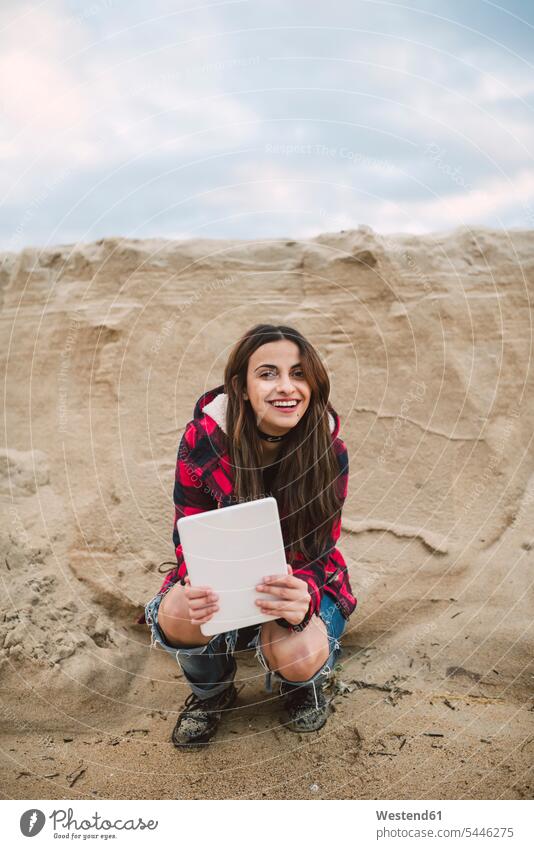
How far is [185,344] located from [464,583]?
2.08 m

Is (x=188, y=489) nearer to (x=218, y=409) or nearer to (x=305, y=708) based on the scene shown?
(x=218, y=409)

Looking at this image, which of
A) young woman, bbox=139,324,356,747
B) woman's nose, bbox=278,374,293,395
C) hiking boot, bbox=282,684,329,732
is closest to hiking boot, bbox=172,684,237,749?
young woman, bbox=139,324,356,747

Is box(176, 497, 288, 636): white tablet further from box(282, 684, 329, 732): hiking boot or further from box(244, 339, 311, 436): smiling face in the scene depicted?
box(282, 684, 329, 732): hiking boot

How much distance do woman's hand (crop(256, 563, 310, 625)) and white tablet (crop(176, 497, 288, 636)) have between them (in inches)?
0.9

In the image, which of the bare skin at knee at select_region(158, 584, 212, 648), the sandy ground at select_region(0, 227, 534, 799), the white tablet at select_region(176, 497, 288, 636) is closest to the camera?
the white tablet at select_region(176, 497, 288, 636)

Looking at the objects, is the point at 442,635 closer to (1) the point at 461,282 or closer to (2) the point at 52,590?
(2) the point at 52,590

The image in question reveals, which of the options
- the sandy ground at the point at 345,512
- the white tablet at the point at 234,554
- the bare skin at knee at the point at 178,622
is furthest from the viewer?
the sandy ground at the point at 345,512

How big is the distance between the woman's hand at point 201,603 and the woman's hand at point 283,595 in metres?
0.13

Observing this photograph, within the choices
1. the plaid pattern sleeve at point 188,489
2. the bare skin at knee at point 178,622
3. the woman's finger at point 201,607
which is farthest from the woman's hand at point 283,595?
the plaid pattern sleeve at point 188,489

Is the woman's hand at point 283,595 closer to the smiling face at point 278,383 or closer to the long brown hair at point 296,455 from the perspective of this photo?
the long brown hair at point 296,455

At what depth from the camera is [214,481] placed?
87.7 inches

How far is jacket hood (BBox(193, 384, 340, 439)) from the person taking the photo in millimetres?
2223
